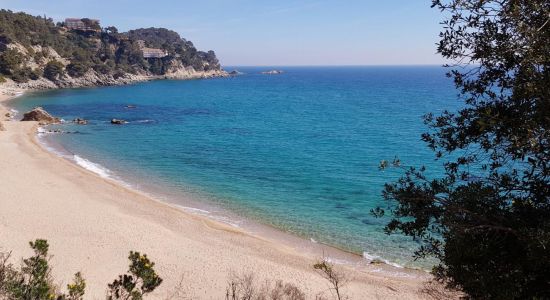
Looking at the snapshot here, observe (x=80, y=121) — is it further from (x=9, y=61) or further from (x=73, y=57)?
(x=73, y=57)

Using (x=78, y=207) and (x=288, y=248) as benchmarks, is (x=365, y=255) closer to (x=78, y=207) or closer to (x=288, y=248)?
(x=288, y=248)

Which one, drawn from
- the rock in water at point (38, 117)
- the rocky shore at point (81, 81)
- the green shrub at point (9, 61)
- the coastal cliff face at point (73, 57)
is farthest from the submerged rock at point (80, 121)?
the green shrub at point (9, 61)

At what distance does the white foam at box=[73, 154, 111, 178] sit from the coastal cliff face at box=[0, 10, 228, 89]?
77979 millimetres

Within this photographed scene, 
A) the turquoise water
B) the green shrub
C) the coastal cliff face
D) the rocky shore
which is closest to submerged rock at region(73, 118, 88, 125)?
the turquoise water

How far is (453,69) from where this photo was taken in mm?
7156

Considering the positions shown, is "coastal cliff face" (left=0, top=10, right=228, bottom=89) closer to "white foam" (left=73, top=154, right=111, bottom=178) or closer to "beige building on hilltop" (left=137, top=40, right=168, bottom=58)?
"beige building on hilltop" (left=137, top=40, right=168, bottom=58)

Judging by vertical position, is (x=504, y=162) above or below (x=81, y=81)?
above

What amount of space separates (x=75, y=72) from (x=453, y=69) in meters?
134

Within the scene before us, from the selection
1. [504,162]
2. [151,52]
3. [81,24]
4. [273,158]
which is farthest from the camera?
[151,52]

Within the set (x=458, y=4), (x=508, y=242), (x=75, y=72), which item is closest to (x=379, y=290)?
(x=508, y=242)

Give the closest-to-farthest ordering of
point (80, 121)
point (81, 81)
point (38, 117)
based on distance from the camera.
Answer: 1. point (38, 117)
2. point (80, 121)
3. point (81, 81)

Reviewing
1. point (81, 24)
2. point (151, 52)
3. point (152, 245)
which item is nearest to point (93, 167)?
point (152, 245)

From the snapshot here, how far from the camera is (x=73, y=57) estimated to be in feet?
434

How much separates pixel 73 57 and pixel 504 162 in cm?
14514
